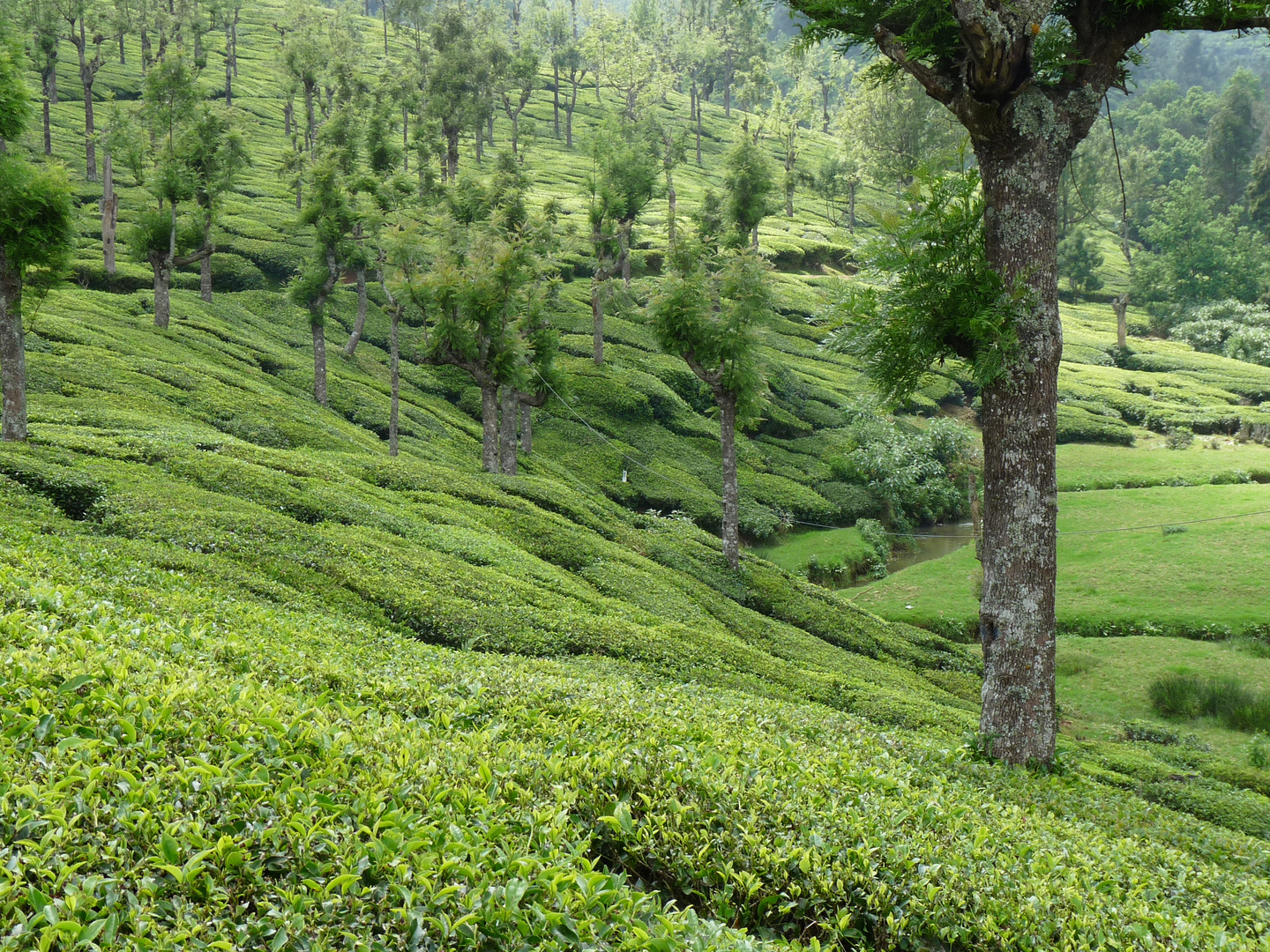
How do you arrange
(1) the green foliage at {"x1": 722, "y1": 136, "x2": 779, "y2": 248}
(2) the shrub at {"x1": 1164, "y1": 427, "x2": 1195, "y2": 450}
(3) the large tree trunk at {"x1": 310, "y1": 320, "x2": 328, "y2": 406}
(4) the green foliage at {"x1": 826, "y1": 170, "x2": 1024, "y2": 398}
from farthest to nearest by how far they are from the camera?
(2) the shrub at {"x1": 1164, "y1": 427, "x2": 1195, "y2": 450} → (1) the green foliage at {"x1": 722, "y1": 136, "x2": 779, "y2": 248} → (3) the large tree trunk at {"x1": 310, "y1": 320, "x2": 328, "y2": 406} → (4) the green foliage at {"x1": 826, "y1": 170, "x2": 1024, "y2": 398}

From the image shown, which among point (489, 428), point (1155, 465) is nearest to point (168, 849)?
point (489, 428)

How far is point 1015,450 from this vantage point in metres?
9.69

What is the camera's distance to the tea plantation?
12.5 ft

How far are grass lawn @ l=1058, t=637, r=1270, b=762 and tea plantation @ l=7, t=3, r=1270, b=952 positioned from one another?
55cm

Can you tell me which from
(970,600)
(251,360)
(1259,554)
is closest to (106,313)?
(251,360)

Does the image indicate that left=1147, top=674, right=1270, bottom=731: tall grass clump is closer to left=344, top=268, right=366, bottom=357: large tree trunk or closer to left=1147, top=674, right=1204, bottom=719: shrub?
left=1147, top=674, right=1204, bottom=719: shrub

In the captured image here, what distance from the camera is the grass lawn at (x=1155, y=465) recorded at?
47.1 meters

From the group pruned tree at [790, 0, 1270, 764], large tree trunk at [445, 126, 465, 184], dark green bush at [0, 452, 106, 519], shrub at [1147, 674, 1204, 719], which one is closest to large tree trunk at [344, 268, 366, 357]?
large tree trunk at [445, 126, 465, 184]

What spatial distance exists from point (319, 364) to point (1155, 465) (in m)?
49.6

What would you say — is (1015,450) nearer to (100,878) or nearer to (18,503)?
(100,878)

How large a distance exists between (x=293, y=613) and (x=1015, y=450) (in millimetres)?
10498

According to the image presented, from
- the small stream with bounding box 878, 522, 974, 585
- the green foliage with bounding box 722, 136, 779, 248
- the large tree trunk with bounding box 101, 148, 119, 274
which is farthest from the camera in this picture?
the green foliage with bounding box 722, 136, 779, 248

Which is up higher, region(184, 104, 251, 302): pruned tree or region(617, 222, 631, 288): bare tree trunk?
region(184, 104, 251, 302): pruned tree

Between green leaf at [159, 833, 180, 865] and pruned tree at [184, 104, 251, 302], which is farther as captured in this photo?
pruned tree at [184, 104, 251, 302]
